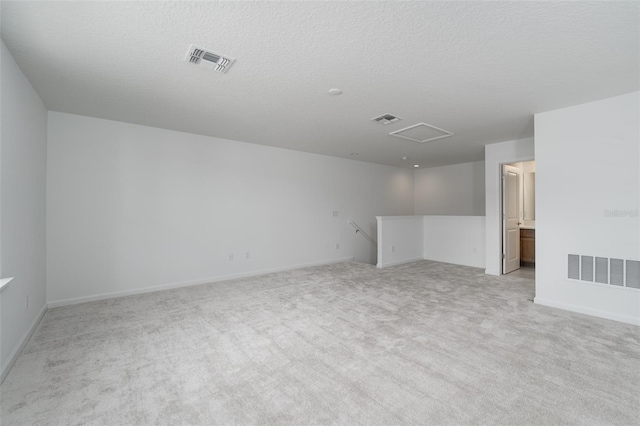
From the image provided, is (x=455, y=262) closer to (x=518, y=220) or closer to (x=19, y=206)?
(x=518, y=220)

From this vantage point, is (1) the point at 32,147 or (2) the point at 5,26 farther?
(1) the point at 32,147

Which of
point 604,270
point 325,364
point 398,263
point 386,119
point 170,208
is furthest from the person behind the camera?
point 398,263

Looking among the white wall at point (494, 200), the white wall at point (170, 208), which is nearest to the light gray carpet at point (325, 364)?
the white wall at point (170, 208)

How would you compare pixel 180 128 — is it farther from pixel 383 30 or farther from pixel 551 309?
pixel 551 309

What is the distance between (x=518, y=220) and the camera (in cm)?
582

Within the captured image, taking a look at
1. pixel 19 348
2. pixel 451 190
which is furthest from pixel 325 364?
pixel 451 190

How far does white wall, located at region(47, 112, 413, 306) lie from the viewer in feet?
12.1

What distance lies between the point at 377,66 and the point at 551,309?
143 inches

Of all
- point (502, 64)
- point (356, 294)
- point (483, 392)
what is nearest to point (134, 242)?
point (356, 294)

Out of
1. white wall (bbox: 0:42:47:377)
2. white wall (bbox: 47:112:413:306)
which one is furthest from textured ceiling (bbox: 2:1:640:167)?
white wall (bbox: 47:112:413:306)

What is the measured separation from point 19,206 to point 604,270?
621 cm

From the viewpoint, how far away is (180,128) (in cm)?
436

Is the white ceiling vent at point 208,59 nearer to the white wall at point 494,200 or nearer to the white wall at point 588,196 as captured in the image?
the white wall at point 588,196

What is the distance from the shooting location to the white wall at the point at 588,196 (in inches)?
120
